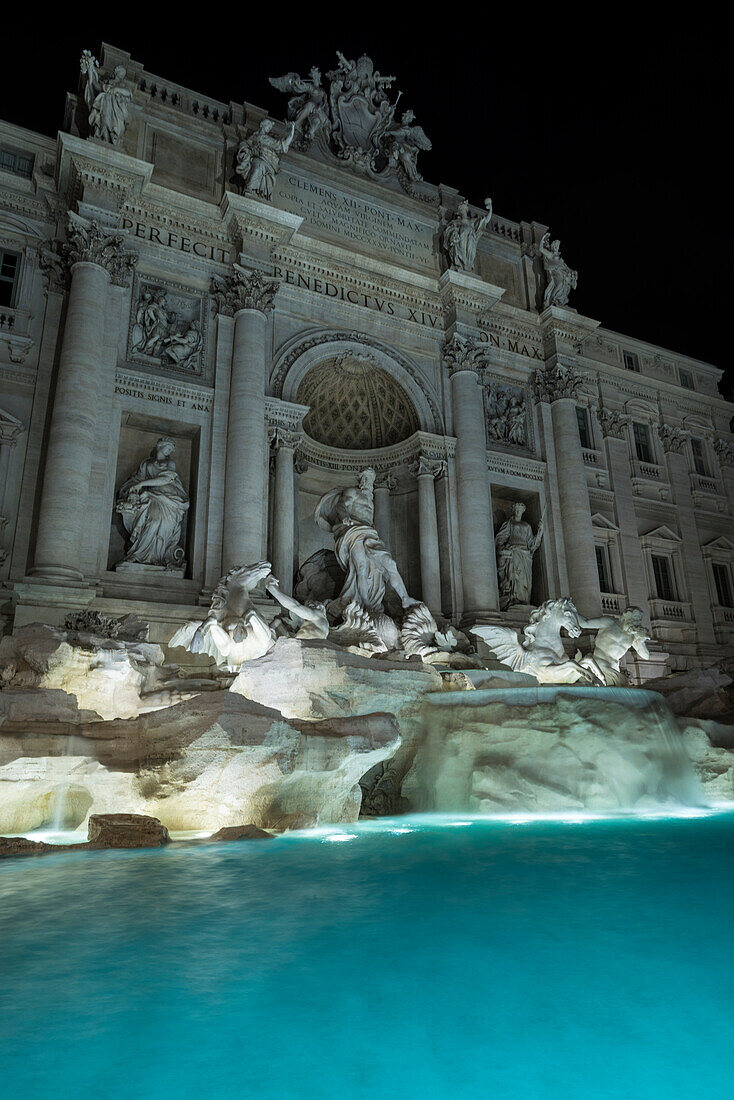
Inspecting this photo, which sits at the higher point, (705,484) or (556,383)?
(556,383)

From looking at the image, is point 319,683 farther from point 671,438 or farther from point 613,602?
point 671,438

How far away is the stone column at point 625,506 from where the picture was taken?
77.7ft

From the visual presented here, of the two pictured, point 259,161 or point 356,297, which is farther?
point 356,297

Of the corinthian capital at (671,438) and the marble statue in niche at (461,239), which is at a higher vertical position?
the marble statue in niche at (461,239)

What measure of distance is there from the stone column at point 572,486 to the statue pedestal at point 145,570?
1113 centimetres

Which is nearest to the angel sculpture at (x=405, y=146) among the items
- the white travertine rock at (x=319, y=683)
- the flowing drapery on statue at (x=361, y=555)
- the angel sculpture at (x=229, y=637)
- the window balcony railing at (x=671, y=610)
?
the flowing drapery on statue at (x=361, y=555)

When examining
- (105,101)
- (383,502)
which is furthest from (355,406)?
(105,101)

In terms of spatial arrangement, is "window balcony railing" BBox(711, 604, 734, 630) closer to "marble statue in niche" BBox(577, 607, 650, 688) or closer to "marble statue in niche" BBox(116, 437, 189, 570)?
"marble statue in niche" BBox(577, 607, 650, 688)

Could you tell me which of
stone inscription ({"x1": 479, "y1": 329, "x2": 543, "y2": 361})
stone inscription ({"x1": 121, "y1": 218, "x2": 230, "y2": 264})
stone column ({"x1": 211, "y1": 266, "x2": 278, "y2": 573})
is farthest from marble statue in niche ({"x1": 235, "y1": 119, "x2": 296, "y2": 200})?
stone inscription ({"x1": 479, "y1": 329, "x2": 543, "y2": 361})

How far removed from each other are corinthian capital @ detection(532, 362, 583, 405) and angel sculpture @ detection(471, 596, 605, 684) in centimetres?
1087

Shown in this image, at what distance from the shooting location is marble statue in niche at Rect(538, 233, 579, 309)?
23.4m

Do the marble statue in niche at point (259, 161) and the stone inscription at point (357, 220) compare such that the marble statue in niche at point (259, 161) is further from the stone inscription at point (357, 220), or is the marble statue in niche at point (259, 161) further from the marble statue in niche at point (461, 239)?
the marble statue in niche at point (461, 239)

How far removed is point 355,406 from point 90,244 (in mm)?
8315

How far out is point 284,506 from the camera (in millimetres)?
17703
